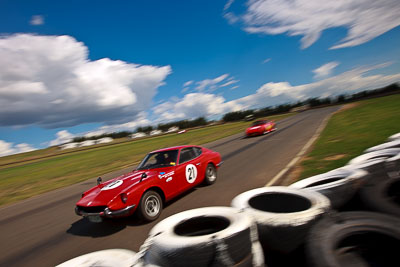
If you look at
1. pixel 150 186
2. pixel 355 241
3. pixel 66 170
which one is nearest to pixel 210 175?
pixel 150 186

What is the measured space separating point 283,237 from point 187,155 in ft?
13.5

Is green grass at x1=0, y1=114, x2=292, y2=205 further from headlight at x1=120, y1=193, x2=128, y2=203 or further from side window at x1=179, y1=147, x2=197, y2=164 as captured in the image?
headlight at x1=120, y1=193, x2=128, y2=203

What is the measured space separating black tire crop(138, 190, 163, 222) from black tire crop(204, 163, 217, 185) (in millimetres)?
1971

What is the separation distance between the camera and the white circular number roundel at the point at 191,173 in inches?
227

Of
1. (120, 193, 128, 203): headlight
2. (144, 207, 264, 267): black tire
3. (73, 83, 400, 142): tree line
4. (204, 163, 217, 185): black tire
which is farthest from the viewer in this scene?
(73, 83, 400, 142): tree line

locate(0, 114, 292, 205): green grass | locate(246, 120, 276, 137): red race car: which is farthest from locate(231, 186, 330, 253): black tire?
locate(246, 120, 276, 137): red race car

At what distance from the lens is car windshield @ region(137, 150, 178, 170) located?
5633 mm

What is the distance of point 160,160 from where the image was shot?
229 inches

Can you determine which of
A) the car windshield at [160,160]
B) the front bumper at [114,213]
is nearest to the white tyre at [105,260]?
the front bumper at [114,213]

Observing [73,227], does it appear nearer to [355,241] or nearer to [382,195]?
[355,241]

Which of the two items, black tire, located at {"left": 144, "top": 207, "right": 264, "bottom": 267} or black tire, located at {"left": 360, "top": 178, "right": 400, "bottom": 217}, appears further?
black tire, located at {"left": 360, "top": 178, "right": 400, "bottom": 217}

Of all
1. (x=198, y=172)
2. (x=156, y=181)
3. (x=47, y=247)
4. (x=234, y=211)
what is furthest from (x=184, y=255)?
(x=198, y=172)

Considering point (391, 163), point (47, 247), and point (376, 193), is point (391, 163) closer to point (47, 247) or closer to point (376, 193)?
point (376, 193)

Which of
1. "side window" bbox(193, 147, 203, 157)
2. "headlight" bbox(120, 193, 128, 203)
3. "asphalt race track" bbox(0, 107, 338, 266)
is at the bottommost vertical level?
"asphalt race track" bbox(0, 107, 338, 266)
